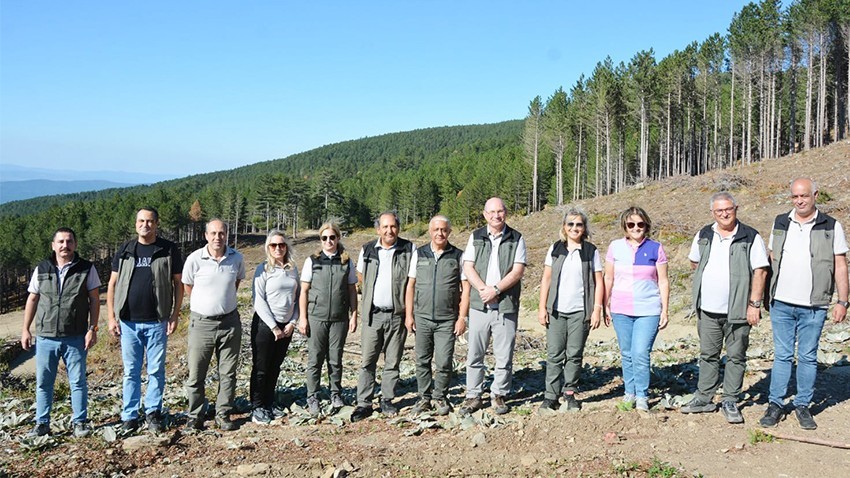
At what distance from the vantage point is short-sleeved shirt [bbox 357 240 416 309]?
6.20 metres

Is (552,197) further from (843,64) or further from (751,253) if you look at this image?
(751,253)

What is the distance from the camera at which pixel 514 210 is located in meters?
73.7

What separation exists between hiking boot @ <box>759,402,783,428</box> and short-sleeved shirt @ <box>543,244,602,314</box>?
6.67 feet

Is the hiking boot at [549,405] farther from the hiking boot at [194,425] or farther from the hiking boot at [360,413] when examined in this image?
the hiking boot at [194,425]

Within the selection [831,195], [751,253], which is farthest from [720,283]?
[831,195]

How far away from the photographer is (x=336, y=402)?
6.71 meters

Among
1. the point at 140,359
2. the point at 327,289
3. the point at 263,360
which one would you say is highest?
the point at 327,289

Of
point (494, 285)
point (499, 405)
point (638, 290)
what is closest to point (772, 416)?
point (638, 290)

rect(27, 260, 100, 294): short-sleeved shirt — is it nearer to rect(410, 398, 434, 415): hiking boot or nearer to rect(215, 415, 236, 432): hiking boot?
rect(215, 415, 236, 432): hiking boot

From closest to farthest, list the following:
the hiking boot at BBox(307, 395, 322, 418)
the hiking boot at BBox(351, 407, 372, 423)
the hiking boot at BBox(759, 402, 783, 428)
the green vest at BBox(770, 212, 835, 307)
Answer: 1. the green vest at BBox(770, 212, 835, 307)
2. the hiking boot at BBox(759, 402, 783, 428)
3. the hiking boot at BBox(351, 407, 372, 423)
4. the hiking boot at BBox(307, 395, 322, 418)

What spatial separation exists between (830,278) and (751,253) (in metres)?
0.70

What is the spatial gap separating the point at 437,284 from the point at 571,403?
1968 mm

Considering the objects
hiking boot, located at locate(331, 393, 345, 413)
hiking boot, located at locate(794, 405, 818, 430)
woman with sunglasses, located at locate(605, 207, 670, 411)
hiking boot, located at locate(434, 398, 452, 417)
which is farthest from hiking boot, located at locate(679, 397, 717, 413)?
hiking boot, located at locate(331, 393, 345, 413)

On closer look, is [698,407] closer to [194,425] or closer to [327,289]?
[327,289]
